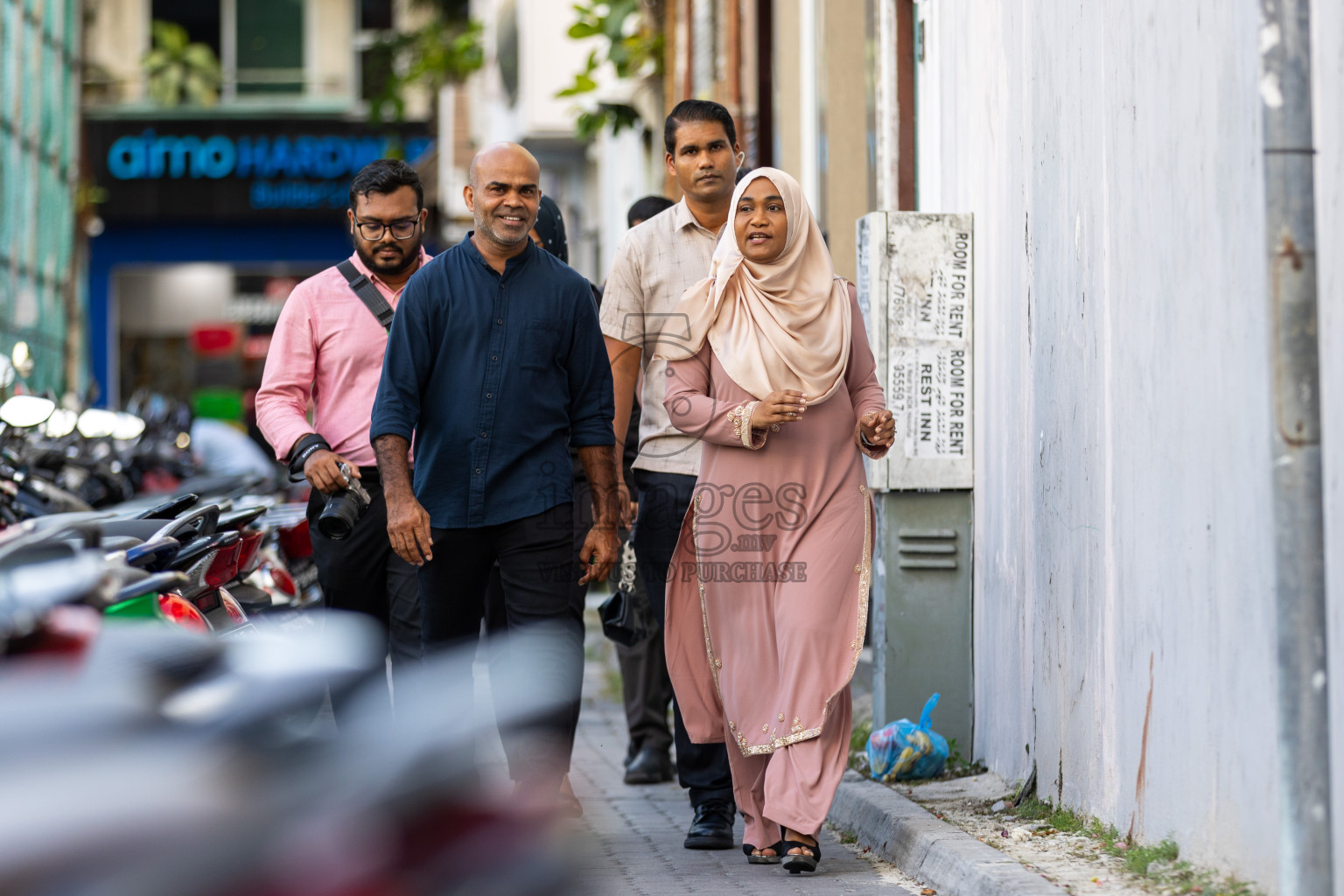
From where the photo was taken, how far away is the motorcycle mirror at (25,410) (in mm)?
8258

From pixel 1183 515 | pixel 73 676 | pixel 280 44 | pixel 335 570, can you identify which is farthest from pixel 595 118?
pixel 280 44

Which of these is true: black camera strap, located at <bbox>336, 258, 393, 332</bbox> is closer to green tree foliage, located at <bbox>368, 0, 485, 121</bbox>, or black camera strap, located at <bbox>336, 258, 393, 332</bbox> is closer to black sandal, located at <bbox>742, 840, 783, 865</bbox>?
black sandal, located at <bbox>742, 840, 783, 865</bbox>

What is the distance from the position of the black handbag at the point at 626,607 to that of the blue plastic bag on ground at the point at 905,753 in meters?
0.95

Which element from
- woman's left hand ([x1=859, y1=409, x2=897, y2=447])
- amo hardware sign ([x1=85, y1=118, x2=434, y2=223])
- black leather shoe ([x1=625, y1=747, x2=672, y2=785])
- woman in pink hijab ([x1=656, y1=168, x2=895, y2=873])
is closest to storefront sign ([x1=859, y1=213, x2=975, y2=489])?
woman in pink hijab ([x1=656, y1=168, x2=895, y2=873])

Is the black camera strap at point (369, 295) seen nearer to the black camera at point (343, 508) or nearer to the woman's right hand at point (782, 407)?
the black camera at point (343, 508)

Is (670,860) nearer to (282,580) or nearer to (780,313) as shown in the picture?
(780,313)

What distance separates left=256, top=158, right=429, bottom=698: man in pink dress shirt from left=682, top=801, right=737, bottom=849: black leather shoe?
3.50 feet

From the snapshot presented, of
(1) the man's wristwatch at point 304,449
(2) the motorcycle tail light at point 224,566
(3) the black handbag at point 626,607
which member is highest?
(1) the man's wristwatch at point 304,449

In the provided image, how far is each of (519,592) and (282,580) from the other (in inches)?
102

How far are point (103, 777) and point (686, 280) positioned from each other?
4.18m

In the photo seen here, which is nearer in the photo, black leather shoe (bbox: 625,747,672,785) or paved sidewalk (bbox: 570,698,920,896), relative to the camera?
paved sidewalk (bbox: 570,698,920,896)

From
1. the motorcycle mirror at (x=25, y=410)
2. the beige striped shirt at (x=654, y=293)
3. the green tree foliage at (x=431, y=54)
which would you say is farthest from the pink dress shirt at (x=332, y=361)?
the green tree foliage at (x=431, y=54)

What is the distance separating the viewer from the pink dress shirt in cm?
618

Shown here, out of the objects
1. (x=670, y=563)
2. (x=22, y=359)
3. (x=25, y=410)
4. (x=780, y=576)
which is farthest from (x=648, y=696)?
(x=22, y=359)
